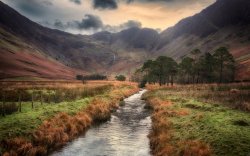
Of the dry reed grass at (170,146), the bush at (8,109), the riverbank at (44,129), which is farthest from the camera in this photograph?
the bush at (8,109)

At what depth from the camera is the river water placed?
22531 millimetres

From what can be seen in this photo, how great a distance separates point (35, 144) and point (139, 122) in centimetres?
1749

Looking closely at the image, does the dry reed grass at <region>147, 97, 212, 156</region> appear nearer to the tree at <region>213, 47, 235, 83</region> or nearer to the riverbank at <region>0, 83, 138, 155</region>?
the riverbank at <region>0, 83, 138, 155</region>

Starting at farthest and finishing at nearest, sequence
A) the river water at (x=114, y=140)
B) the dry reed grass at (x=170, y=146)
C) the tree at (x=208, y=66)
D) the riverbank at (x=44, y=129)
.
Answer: the tree at (x=208, y=66) → the river water at (x=114, y=140) → the riverbank at (x=44, y=129) → the dry reed grass at (x=170, y=146)

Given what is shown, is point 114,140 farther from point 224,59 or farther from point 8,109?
point 224,59

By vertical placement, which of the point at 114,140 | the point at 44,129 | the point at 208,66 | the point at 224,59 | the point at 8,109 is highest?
the point at 224,59

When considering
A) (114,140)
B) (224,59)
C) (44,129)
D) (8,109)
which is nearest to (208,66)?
(224,59)

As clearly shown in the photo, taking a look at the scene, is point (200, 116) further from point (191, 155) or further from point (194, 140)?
point (191, 155)

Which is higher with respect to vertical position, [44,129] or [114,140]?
[44,129]

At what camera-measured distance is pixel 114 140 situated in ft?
86.9

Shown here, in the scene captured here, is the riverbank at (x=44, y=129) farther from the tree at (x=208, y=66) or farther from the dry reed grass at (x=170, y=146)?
the tree at (x=208, y=66)

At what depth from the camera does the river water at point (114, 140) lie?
22531 mm

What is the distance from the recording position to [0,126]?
2197 centimetres

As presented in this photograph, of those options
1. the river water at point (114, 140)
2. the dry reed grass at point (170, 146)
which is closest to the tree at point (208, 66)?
the river water at point (114, 140)
